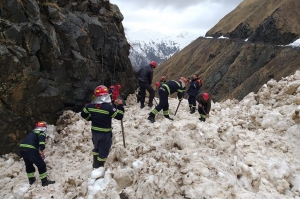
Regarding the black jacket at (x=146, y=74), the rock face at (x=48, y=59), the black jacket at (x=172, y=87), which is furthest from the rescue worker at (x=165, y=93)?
the rock face at (x=48, y=59)

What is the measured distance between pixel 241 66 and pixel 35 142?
134 feet

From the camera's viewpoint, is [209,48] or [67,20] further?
[209,48]

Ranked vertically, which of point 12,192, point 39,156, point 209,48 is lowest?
point 12,192

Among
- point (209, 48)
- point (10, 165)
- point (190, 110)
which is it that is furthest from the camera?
point (209, 48)

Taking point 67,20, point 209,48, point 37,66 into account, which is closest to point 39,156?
point 37,66

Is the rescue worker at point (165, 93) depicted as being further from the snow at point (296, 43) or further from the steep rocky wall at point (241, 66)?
the snow at point (296, 43)

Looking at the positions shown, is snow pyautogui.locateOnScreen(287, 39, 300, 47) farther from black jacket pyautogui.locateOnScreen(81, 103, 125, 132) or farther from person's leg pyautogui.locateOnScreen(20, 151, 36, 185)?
person's leg pyautogui.locateOnScreen(20, 151, 36, 185)

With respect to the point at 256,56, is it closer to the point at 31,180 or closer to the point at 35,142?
the point at 35,142

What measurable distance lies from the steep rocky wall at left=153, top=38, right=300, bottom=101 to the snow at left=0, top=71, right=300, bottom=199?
24091mm

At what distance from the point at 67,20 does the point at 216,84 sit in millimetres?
35384

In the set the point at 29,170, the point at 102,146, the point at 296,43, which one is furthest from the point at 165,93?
the point at 296,43

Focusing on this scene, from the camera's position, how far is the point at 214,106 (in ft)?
42.2

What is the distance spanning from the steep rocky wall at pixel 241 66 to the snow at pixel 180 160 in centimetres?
2409

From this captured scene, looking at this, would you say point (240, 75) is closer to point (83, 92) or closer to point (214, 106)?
point (214, 106)
